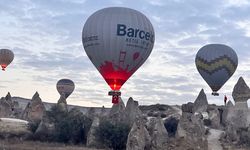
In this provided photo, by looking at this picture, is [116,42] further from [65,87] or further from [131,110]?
[65,87]

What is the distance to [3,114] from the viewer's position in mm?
66188

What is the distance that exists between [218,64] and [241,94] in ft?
18.0

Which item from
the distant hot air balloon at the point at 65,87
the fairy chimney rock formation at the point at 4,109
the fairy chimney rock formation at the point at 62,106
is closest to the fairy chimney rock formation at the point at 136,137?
the fairy chimney rock formation at the point at 62,106

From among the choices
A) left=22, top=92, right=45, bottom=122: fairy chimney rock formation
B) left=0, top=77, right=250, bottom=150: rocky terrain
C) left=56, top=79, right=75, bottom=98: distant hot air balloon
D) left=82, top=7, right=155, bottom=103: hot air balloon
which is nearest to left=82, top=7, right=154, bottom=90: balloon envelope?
left=82, top=7, right=155, bottom=103: hot air balloon

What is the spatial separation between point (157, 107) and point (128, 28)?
45.5 m

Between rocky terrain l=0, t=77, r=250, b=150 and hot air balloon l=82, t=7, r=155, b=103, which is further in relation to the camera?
hot air balloon l=82, t=7, r=155, b=103

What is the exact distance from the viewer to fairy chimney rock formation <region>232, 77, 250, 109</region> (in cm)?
5797

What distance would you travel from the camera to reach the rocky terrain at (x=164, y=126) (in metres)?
37.9

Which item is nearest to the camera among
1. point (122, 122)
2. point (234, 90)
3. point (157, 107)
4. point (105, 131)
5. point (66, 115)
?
point (105, 131)

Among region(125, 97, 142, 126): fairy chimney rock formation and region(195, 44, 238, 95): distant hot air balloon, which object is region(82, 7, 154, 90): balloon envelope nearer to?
region(125, 97, 142, 126): fairy chimney rock formation

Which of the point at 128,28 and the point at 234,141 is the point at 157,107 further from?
the point at 128,28

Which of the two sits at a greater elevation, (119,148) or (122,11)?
(122,11)

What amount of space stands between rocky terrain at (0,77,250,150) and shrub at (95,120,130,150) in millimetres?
141

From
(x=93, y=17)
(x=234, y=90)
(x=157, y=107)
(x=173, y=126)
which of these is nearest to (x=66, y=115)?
(x=173, y=126)
